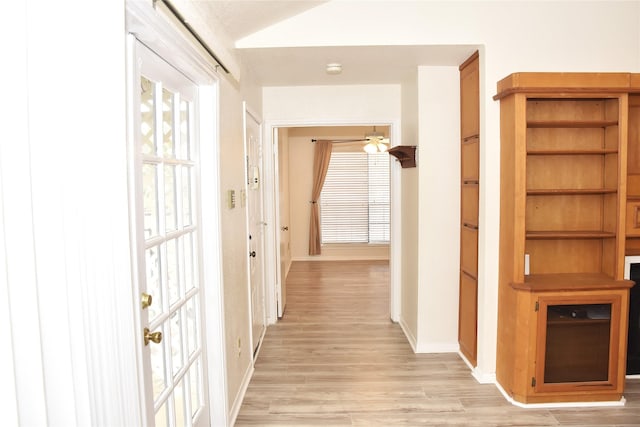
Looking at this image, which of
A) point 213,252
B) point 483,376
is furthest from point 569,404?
point 213,252

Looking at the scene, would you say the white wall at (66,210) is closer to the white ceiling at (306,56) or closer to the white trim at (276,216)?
the white ceiling at (306,56)

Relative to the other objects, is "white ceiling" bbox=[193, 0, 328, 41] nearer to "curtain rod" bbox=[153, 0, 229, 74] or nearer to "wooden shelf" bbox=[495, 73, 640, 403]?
"curtain rod" bbox=[153, 0, 229, 74]

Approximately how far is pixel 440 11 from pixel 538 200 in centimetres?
149

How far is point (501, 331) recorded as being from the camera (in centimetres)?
292

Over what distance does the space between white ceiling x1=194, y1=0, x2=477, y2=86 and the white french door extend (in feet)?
1.79

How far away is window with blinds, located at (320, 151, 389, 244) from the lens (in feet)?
26.6

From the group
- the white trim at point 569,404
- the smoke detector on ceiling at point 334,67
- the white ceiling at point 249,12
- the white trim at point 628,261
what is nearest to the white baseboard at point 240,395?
the white trim at point 569,404

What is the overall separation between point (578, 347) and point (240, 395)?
7.39 feet

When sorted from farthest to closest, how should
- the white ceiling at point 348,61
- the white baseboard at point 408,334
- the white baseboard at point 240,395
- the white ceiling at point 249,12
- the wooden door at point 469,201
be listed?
the white baseboard at point 408,334, the wooden door at point 469,201, the white ceiling at point 348,61, the white baseboard at point 240,395, the white ceiling at point 249,12

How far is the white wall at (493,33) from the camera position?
9.42 ft

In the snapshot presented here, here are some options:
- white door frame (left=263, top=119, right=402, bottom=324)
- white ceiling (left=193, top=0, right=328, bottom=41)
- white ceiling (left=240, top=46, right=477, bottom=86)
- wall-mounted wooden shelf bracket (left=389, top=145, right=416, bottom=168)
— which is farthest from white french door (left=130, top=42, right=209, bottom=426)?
white door frame (left=263, top=119, right=402, bottom=324)

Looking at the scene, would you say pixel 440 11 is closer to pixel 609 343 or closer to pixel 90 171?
pixel 609 343

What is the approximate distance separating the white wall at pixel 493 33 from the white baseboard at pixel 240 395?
2.05 m

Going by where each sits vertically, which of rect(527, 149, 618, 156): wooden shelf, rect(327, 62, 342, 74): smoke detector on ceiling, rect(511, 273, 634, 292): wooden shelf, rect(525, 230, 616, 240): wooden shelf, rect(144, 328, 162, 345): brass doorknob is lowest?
rect(511, 273, 634, 292): wooden shelf
